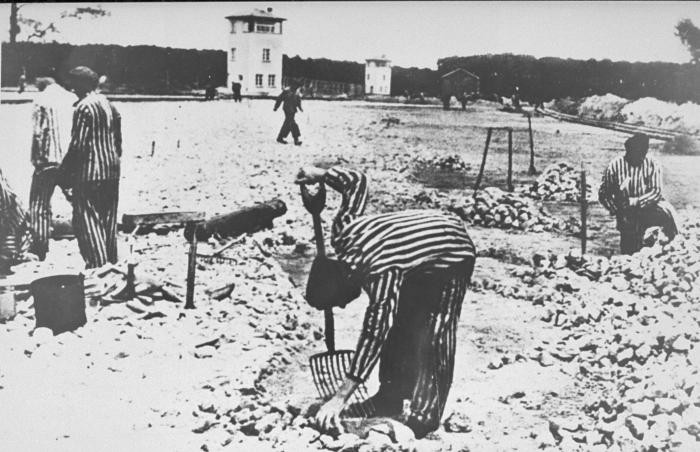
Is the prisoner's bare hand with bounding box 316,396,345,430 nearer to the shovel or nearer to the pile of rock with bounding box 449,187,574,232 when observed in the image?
the shovel

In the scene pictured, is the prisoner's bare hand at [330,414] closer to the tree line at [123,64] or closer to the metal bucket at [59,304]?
the metal bucket at [59,304]

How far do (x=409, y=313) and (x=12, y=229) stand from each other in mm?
2043

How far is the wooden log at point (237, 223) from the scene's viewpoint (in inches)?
146

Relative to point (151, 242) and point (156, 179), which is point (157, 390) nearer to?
point (151, 242)

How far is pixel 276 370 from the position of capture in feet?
11.2

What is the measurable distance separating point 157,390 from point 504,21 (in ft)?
7.39

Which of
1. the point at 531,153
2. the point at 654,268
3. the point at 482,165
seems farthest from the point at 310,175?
the point at 654,268

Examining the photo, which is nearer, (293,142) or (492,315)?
(492,315)

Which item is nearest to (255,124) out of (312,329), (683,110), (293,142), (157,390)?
(293,142)

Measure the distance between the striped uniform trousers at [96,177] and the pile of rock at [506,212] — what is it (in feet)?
5.35

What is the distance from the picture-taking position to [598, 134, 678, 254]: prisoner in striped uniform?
350 centimetres

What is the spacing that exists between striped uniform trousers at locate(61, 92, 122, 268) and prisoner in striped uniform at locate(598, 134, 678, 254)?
2293mm

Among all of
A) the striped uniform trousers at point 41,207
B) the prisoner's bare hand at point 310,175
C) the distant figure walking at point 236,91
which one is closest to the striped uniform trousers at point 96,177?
the striped uniform trousers at point 41,207

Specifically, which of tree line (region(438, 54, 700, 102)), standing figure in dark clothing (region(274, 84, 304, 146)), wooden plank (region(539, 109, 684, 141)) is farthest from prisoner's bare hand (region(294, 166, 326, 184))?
wooden plank (region(539, 109, 684, 141))
